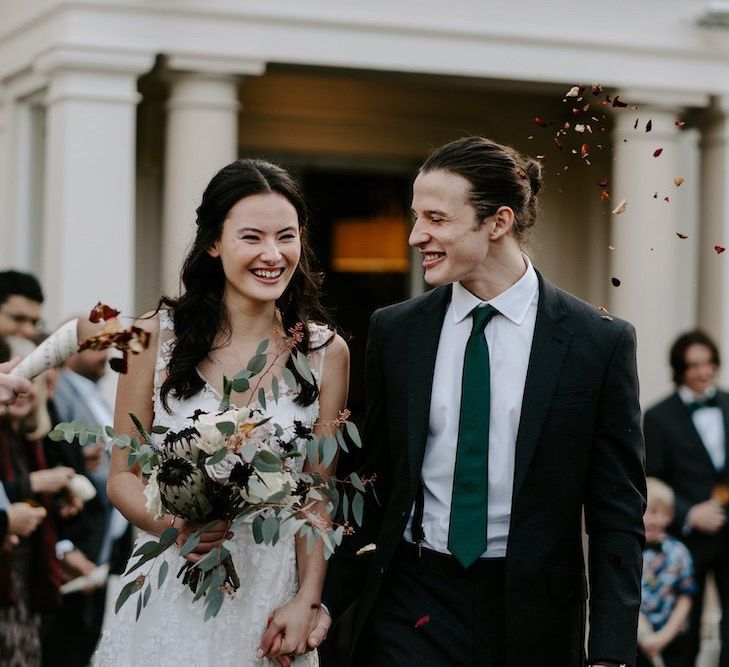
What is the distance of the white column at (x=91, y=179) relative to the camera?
1027cm

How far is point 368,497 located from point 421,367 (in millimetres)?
465

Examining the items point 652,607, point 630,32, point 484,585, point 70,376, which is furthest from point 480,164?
point 630,32

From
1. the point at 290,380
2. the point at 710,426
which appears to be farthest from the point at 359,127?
the point at 290,380

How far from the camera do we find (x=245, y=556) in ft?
14.5

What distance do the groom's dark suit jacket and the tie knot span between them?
133 mm

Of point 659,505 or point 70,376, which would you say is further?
point 659,505

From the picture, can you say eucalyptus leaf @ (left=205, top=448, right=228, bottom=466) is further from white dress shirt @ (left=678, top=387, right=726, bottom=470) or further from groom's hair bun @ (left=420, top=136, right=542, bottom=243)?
white dress shirt @ (left=678, top=387, right=726, bottom=470)

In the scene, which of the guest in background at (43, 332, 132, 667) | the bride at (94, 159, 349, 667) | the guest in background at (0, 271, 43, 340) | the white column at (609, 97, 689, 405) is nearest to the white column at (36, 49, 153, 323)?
the guest in background at (43, 332, 132, 667)

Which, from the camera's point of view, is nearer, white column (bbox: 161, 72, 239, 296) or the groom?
the groom

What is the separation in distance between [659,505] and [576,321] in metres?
4.20

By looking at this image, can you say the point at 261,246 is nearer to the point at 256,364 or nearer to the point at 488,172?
the point at 256,364

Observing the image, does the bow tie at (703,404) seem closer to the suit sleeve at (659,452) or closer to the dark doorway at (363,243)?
the suit sleeve at (659,452)

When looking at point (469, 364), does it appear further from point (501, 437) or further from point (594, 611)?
point (594, 611)

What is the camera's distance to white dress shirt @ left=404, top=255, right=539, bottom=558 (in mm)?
4328
